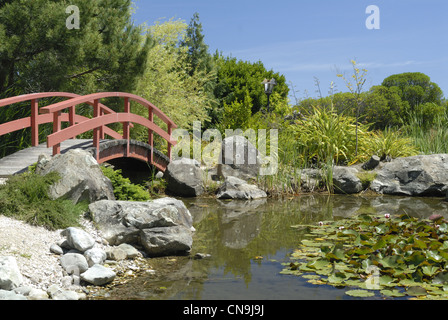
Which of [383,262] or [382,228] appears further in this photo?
[382,228]

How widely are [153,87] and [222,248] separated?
923 cm

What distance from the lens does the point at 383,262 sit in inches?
181

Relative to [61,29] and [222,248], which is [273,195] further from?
[61,29]

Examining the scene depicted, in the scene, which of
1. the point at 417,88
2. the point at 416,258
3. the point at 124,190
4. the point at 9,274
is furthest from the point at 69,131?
the point at 417,88

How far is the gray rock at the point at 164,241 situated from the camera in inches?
215

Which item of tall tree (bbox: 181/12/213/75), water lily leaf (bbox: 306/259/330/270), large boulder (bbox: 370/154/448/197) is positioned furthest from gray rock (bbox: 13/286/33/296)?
tall tree (bbox: 181/12/213/75)

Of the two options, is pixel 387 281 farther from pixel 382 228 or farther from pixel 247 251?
pixel 247 251

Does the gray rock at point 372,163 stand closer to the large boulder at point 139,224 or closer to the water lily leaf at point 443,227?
the water lily leaf at point 443,227

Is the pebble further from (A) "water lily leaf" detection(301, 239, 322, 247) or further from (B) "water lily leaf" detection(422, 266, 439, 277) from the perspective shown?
Answer: (B) "water lily leaf" detection(422, 266, 439, 277)

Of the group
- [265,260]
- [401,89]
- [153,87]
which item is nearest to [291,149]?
[153,87]

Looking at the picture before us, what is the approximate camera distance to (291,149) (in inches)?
441

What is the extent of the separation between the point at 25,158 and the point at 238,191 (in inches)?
174

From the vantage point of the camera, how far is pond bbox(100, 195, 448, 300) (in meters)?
4.18

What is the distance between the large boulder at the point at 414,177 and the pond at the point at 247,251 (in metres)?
0.75
